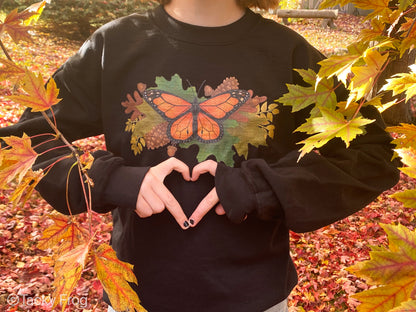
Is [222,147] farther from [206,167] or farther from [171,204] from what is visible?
[171,204]

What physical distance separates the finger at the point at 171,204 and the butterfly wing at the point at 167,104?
27cm

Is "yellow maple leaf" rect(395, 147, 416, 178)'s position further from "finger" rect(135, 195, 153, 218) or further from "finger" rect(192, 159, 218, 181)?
"finger" rect(135, 195, 153, 218)

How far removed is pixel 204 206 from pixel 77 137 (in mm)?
585

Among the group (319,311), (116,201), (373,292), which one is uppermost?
(373,292)

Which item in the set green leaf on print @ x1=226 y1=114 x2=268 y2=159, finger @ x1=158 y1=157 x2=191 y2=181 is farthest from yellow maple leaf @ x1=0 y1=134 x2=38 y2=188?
green leaf on print @ x1=226 y1=114 x2=268 y2=159

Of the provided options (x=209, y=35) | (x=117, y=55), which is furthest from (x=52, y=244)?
(x=209, y=35)

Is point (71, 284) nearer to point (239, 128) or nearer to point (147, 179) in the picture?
point (147, 179)

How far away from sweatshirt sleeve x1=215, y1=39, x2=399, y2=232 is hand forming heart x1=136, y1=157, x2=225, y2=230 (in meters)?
0.06

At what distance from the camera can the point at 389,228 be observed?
80 cm

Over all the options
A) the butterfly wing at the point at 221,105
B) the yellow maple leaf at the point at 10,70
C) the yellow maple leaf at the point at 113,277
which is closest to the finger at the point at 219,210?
the butterfly wing at the point at 221,105

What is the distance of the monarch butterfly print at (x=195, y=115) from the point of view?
143 centimetres

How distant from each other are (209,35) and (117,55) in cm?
35

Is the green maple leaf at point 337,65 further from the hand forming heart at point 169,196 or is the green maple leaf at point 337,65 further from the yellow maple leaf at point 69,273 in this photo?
the yellow maple leaf at point 69,273

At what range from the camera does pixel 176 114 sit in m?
1.43
